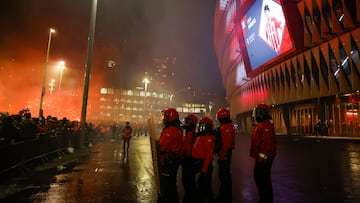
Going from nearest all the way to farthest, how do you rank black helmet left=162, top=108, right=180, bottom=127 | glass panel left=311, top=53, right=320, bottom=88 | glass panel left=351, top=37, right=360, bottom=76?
black helmet left=162, top=108, right=180, bottom=127 < glass panel left=351, top=37, right=360, bottom=76 < glass panel left=311, top=53, right=320, bottom=88

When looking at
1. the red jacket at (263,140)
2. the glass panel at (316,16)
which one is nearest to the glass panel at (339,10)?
the glass panel at (316,16)

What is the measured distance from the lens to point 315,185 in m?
6.70

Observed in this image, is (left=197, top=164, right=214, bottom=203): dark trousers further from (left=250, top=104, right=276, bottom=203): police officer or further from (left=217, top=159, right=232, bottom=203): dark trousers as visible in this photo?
(left=250, top=104, right=276, bottom=203): police officer

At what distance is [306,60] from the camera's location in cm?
2264

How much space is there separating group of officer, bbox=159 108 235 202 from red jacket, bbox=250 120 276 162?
2.37ft

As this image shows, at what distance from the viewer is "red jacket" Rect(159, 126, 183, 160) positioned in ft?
13.9

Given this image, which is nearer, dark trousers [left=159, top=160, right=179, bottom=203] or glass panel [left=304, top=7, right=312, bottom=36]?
dark trousers [left=159, top=160, right=179, bottom=203]

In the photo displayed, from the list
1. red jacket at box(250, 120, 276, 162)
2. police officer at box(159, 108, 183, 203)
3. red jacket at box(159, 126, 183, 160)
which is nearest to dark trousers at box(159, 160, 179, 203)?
police officer at box(159, 108, 183, 203)

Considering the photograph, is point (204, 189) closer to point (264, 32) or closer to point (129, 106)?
point (264, 32)

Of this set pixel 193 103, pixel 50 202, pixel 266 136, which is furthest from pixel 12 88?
pixel 193 103

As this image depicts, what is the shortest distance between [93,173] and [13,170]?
227 centimetres

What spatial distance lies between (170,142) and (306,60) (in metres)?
22.1

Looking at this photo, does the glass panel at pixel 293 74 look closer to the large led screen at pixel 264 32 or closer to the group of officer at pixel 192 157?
the large led screen at pixel 264 32

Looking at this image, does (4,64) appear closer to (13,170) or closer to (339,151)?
(13,170)
